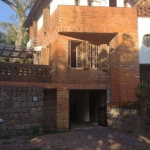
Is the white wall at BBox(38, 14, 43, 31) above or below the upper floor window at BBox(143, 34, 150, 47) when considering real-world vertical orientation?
above

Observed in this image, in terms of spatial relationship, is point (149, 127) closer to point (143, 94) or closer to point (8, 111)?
point (143, 94)

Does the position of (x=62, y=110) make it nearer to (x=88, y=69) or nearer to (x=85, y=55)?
(x=88, y=69)

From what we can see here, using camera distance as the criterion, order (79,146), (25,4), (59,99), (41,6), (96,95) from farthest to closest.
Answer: (25,4), (41,6), (96,95), (59,99), (79,146)

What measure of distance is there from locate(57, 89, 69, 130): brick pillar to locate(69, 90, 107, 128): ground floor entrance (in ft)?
4.49

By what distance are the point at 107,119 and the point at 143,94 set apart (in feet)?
9.92

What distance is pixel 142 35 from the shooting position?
12531mm

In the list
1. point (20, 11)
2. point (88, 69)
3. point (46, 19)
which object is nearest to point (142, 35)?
point (88, 69)

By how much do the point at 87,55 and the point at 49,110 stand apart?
345cm

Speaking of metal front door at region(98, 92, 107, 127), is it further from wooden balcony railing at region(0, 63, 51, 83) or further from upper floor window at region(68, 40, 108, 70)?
wooden balcony railing at region(0, 63, 51, 83)

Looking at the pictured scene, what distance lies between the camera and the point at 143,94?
1027cm

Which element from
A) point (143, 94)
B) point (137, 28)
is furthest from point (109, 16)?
point (143, 94)

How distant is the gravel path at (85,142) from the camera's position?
8.26 metres

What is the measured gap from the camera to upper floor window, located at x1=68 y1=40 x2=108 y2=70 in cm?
1263

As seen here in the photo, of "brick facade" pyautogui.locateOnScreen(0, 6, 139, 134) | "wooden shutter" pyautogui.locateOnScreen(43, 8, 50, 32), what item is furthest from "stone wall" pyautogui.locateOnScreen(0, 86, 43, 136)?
"wooden shutter" pyautogui.locateOnScreen(43, 8, 50, 32)
